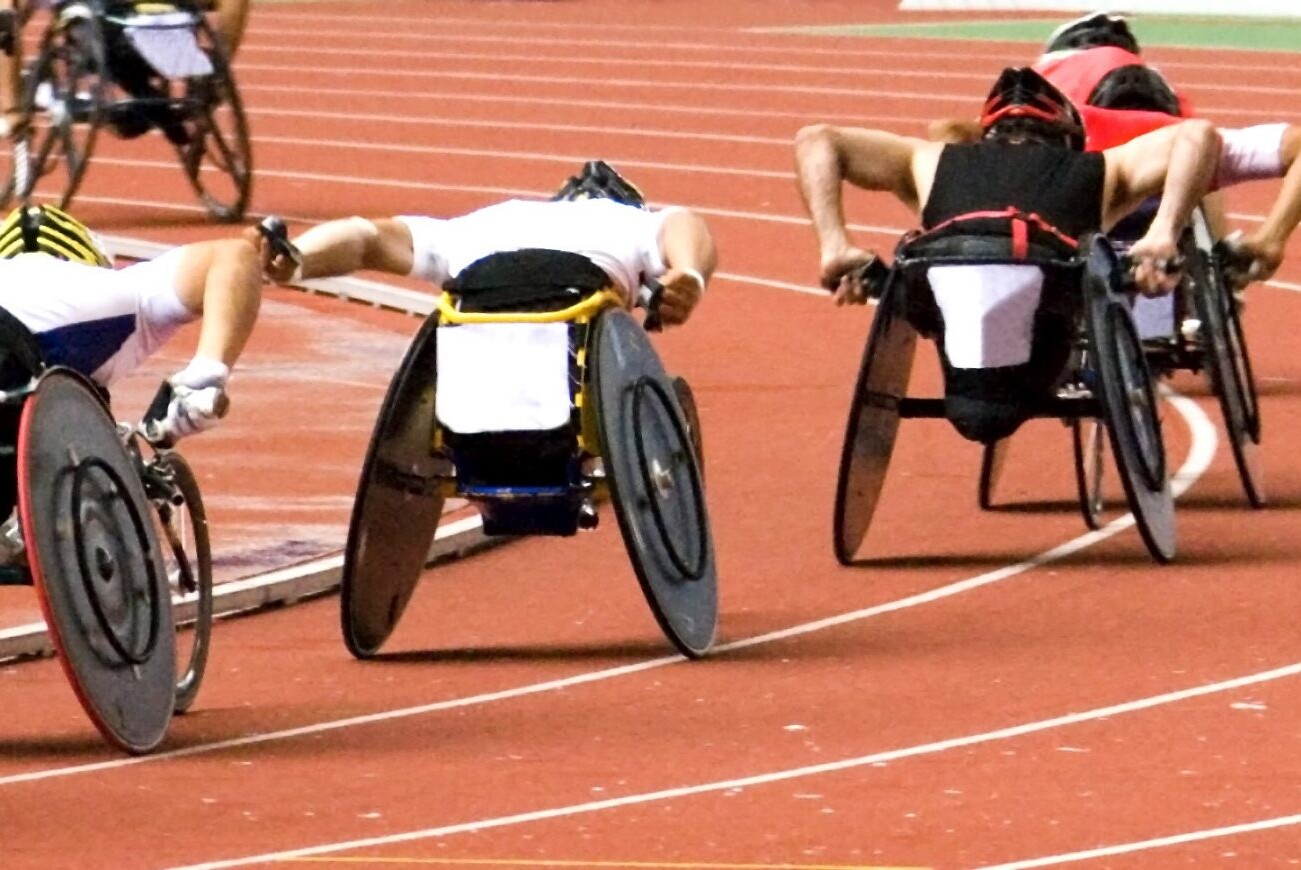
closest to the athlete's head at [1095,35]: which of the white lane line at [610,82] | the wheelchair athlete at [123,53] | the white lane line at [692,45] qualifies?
the wheelchair athlete at [123,53]

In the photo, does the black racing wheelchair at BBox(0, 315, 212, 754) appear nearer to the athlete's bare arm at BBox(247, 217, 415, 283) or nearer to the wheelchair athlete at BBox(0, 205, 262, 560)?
the wheelchair athlete at BBox(0, 205, 262, 560)

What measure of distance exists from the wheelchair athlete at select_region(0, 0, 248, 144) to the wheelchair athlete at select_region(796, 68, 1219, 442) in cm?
785

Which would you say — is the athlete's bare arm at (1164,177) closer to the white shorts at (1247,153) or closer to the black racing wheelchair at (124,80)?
the white shorts at (1247,153)

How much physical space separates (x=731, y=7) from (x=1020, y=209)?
23378 mm

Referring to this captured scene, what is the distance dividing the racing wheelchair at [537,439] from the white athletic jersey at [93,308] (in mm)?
774

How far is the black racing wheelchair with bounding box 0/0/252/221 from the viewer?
58.9ft

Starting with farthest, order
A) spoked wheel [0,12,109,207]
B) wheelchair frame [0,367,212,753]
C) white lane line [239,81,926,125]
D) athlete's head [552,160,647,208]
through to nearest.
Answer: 1. white lane line [239,81,926,125]
2. spoked wheel [0,12,109,207]
3. athlete's head [552,160,647,208]
4. wheelchair frame [0,367,212,753]

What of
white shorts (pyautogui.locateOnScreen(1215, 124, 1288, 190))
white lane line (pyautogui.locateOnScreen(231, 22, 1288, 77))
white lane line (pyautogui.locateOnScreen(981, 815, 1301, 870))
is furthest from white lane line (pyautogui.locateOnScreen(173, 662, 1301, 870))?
white lane line (pyautogui.locateOnScreen(231, 22, 1288, 77))

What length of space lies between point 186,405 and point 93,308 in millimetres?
351

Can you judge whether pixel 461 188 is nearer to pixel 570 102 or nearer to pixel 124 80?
pixel 124 80

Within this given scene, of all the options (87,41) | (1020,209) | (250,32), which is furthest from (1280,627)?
(250,32)

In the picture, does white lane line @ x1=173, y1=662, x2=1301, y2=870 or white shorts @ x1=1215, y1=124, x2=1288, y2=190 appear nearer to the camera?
white lane line @ x1=173, y1=662, x2=1301, y2=870

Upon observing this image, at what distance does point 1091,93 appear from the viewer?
1224 centimetres

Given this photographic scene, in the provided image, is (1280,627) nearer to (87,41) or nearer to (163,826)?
(163,826)
